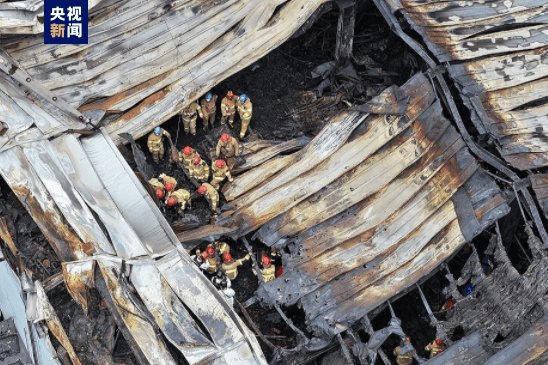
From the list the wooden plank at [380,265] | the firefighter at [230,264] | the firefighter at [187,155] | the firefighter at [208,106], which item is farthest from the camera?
the firefighter at [208,106]

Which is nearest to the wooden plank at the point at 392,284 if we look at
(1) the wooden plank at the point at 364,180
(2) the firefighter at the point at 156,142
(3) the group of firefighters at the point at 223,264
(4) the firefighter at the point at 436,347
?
(4) the firefighter at the point at 436,347

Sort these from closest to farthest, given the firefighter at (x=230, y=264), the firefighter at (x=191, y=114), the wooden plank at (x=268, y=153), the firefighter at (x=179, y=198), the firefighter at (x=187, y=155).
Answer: the firefighter at (x=230, y=264)
the firefighter at (x=179, y=198)
the firefighter at (x=187, y=155)
the wooden plank at (x=268, y=153)
the firefighter at (x=191, y=114)

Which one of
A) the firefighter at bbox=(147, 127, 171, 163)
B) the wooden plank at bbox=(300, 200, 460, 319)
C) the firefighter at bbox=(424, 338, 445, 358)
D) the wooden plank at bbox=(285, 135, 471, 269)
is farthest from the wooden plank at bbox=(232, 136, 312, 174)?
the firefighter at bbox=(424, 338, 445, 358)

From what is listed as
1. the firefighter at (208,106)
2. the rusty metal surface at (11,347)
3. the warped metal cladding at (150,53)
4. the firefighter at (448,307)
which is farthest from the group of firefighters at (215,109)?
the firefighter at (448,307)

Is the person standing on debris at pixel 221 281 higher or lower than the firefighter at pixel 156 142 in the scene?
lower

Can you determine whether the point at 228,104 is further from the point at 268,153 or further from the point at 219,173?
the point at 219,173

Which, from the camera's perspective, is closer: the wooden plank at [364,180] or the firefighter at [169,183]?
the wooden plank at [364,180]

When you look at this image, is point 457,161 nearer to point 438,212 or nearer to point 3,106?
point 438,212

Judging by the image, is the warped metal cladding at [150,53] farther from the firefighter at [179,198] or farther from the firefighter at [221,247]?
the firefighter at [221,247]

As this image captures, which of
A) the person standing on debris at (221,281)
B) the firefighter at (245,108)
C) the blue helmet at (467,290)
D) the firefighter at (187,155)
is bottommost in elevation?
the blue helmet at (467,290)
